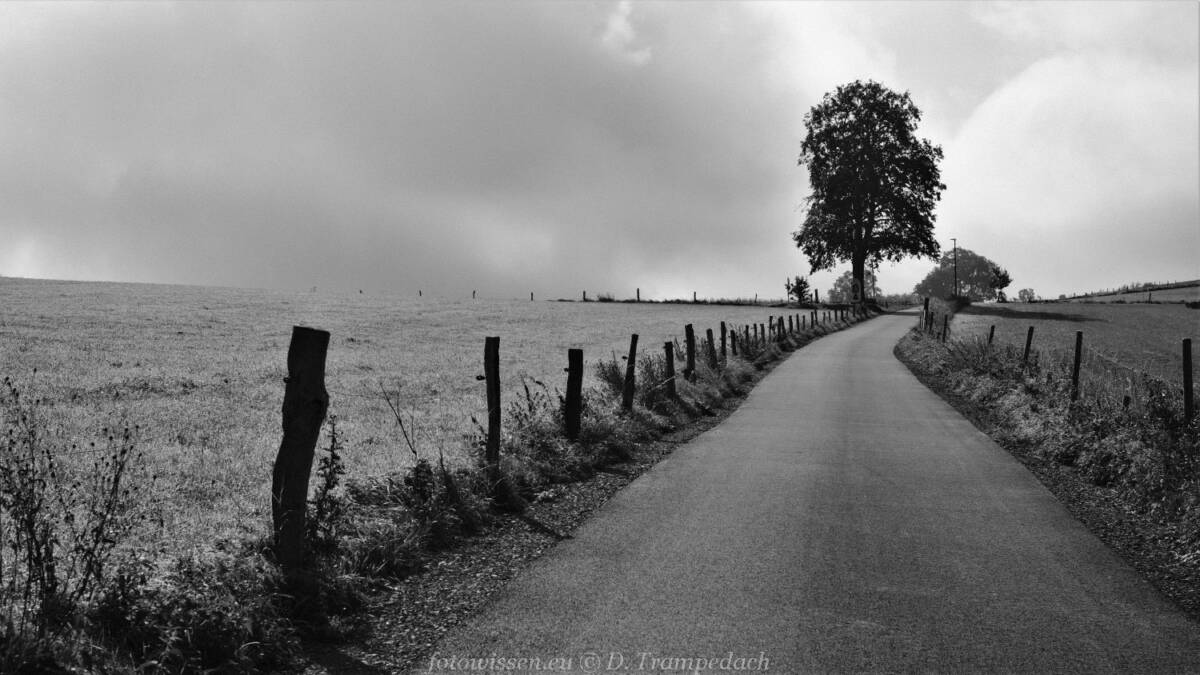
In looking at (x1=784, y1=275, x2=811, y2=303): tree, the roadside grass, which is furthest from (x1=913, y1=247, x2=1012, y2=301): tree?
the roadside grass

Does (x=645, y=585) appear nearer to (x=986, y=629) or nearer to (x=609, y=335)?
(x=986, y=629)

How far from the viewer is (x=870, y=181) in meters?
68.4

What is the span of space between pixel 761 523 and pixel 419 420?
8008 millimetres

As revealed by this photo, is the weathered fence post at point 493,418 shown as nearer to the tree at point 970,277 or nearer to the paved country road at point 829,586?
the paved country road at point 829,586

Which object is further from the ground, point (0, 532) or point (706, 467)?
point (0, 532)

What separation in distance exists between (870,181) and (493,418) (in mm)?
64930

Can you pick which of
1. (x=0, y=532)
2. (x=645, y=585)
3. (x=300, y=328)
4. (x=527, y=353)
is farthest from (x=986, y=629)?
(x=527, y=353)

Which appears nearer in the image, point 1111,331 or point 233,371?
point 233,371

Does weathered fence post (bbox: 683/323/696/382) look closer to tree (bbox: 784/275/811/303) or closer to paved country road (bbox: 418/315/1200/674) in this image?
paved country road (bbox: 418/315/1200/674)

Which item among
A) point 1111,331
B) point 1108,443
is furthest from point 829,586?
point 1111,331

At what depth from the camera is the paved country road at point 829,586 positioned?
16.5 ft

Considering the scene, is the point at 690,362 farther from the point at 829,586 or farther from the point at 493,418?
the point at 829,586

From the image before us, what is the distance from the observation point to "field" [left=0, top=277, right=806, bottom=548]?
1018cm

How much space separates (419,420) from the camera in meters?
14.5
